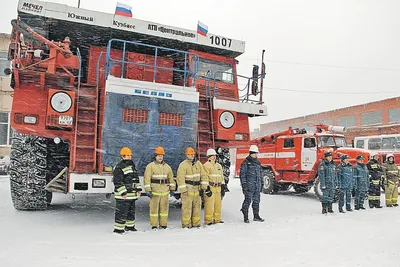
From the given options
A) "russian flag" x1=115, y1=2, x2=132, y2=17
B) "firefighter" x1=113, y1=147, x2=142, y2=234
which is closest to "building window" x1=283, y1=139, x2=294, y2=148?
"russian flag" x1=115, y1=2, x2=132, y2=17

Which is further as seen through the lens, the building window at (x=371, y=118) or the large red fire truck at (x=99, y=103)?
the building window at (x=371, y=118)

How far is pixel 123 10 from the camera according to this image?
7758mm

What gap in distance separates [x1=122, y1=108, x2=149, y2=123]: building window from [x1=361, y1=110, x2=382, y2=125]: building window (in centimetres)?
3631

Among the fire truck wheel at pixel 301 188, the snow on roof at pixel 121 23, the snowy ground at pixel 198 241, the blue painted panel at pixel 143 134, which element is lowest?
the snowy ground at pixel 198 241

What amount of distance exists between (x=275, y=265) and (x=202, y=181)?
272 centimetres

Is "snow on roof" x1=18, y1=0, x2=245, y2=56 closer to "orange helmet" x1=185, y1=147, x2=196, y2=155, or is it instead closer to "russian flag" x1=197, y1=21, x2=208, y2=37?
"russian flag" x1=197, y1=21, x2=208, y2=37

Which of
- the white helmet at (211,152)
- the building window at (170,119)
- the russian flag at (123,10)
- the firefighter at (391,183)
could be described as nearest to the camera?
the building window at (170,119)

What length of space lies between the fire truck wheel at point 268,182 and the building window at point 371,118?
93.1 feet

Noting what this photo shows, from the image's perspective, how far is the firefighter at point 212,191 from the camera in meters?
7.08

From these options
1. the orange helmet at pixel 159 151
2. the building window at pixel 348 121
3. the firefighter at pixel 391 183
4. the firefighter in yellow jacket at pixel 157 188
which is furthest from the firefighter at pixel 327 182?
the building window at pixel 348 121

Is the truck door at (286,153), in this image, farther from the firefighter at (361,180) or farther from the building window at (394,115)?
the building window at (394,115)

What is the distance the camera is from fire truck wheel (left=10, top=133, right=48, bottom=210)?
23.3 ft

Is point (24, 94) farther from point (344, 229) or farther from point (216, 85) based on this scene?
point (344, 229)

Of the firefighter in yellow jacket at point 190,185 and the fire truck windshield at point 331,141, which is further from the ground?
the fire truck windshield at point 331,141
